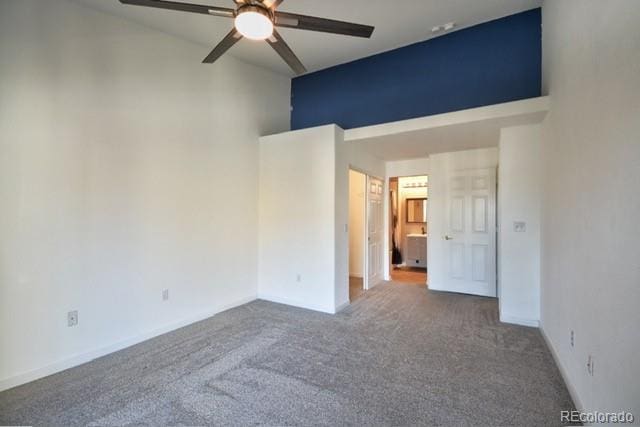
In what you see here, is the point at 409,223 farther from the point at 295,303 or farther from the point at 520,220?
the point at 295,303

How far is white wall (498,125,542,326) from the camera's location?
3504 millimetres

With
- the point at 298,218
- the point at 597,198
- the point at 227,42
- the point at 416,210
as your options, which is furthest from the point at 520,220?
the point at 416,210

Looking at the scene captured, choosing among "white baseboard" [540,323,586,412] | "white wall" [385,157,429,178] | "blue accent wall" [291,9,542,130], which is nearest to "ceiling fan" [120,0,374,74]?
"blue accent wall" [291,9,542,130]

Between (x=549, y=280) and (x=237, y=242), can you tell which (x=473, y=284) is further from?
(x=237, y=242)

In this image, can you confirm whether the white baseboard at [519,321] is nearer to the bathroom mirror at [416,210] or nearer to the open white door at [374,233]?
the open white door at [374,233]

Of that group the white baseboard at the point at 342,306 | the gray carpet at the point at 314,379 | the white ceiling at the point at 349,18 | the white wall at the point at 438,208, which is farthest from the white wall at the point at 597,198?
the white baseboard at the point at 342,306

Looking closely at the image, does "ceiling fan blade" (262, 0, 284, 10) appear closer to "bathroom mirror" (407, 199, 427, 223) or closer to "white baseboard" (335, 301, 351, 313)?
"white baseboard" (335, 301, 351, 313)

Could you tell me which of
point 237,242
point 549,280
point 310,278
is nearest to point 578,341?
point 549,280

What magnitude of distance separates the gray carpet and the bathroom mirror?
418cm

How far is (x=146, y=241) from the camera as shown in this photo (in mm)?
3258

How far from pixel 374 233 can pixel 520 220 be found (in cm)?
235

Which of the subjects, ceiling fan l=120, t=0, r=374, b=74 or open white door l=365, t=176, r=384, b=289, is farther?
open white door l=365, t=176, r=384, b=289

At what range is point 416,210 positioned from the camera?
7.70m

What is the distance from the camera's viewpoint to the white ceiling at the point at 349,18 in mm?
3156
